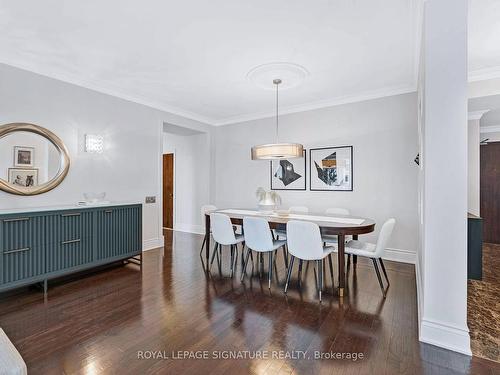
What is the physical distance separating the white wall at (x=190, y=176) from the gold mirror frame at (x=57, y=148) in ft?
9.73

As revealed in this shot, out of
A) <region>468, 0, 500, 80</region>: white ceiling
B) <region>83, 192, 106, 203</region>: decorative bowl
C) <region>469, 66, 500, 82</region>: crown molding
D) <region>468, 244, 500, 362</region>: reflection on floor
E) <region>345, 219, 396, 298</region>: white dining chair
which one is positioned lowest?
<region>468, 244, 500, 362</region>: reflection on floor

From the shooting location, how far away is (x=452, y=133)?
1928mm

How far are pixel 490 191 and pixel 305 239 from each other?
5.30 metres

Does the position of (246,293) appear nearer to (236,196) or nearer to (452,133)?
(452,133)

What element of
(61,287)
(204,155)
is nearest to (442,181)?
(61,287)

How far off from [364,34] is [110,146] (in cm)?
374

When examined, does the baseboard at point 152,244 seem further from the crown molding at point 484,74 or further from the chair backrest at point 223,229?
the crown molding at point 484,74

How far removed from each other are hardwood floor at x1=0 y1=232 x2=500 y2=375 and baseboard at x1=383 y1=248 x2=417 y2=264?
0.68 meters

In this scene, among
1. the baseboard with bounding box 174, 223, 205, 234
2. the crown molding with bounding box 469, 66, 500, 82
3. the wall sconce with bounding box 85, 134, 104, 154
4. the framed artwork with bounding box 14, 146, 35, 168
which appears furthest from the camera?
the baseboard with bounding box 174, 223, 205, 234

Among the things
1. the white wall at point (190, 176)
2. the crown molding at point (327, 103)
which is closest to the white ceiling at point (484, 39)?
the crown molding at point (327, 103)

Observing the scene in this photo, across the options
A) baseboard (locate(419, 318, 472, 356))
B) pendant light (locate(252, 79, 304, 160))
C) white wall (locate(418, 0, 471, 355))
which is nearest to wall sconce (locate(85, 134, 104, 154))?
pendant light (locate(252, 79, 304, 160))

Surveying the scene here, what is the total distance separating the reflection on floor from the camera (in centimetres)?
197

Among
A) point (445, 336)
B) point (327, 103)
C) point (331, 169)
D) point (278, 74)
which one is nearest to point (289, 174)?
point (331, 169)

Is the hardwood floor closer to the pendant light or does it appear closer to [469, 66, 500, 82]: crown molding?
the pendant light
